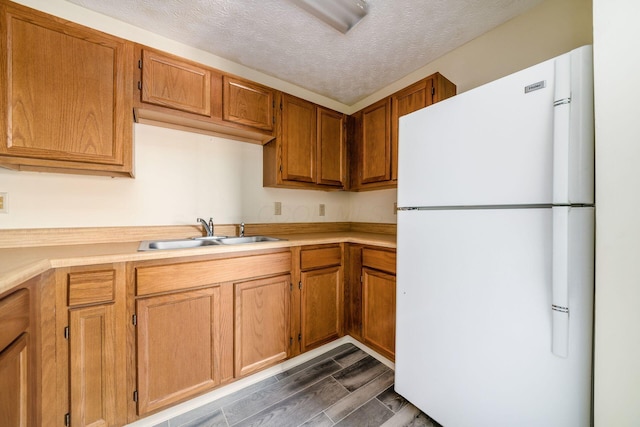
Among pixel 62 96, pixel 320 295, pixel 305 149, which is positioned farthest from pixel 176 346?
pixel 305 149

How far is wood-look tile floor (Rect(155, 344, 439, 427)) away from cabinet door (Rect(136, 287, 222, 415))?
0.17 metres

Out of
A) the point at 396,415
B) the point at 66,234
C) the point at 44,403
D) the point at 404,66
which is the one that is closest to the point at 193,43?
the point at 66,234

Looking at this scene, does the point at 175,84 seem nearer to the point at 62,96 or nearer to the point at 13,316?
the point at 62,96

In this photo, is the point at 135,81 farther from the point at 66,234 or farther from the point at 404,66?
the point at 404,66

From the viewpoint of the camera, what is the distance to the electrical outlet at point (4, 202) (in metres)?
1.26

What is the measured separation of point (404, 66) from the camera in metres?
1.99

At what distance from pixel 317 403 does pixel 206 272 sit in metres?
1.00

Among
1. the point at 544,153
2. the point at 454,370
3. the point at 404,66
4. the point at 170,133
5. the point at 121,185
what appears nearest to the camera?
the point at 544,153

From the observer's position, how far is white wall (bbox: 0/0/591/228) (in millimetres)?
1342

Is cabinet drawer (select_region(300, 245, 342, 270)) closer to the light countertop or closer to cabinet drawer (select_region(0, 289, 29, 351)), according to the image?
the light countertop

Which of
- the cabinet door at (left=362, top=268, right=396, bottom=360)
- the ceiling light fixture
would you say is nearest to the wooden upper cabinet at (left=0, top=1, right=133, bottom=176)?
the ceiling light fixture

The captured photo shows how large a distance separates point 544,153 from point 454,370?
0.99 metres

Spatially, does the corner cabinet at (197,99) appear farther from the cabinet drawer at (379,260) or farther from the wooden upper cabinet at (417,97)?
the cabinet drawer at (379,260)

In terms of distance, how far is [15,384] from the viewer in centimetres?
81
